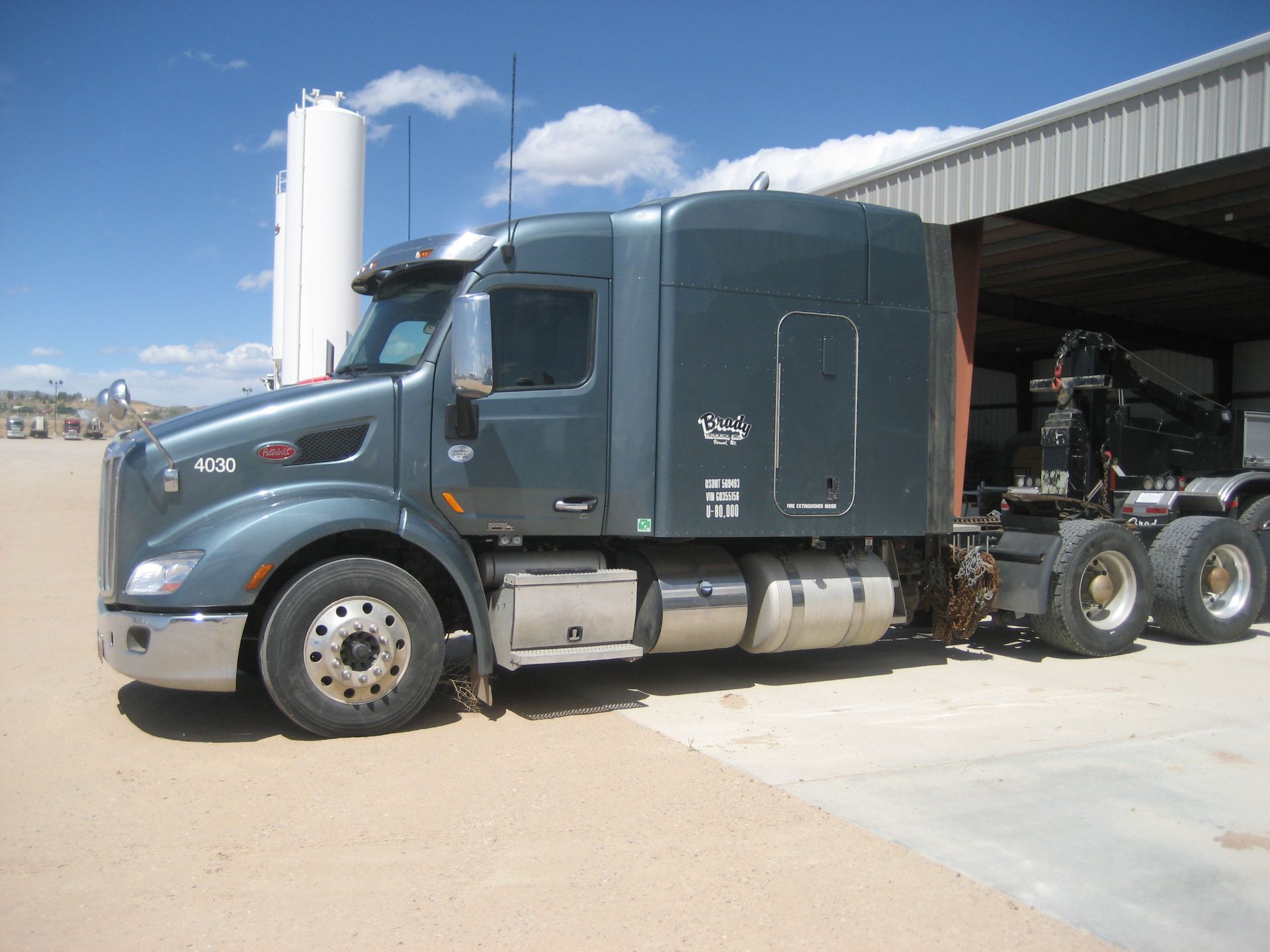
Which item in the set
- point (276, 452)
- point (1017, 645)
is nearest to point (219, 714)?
point (276, 452)

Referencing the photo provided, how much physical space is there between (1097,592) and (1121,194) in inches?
197

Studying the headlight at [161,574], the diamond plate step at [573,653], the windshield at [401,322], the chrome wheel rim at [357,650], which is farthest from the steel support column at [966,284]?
the headlight at [161,574]

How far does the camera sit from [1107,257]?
14.0 m

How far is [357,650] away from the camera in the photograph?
5762 mm

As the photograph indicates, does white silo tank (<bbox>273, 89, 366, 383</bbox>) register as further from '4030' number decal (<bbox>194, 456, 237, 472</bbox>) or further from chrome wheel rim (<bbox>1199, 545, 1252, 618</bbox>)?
chrome wheel rim (<bbox>1199, 545, 1252, 618</bbox>)

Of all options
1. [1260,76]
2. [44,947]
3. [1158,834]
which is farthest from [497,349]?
[1260,76]

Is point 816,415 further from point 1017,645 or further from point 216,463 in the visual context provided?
point 216,463

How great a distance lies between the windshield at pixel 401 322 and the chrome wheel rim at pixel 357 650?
1587 mm

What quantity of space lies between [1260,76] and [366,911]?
9140 mm

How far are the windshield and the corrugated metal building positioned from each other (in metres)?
5.74

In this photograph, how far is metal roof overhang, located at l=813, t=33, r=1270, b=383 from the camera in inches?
336

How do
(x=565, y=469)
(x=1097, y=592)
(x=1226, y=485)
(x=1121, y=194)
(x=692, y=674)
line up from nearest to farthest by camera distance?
1. (x=565, y=469)
2. (x=692, y=674)
3. (x=1097, y=592)
4. (x=1226, y=485)
5. (x=1121, y=194)

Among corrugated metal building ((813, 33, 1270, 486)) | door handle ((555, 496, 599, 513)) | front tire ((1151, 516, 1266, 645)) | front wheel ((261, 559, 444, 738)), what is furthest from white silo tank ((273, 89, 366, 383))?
front tire ((1151, 516, 1266, 645))

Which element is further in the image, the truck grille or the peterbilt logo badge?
the peterbilt logo badge
